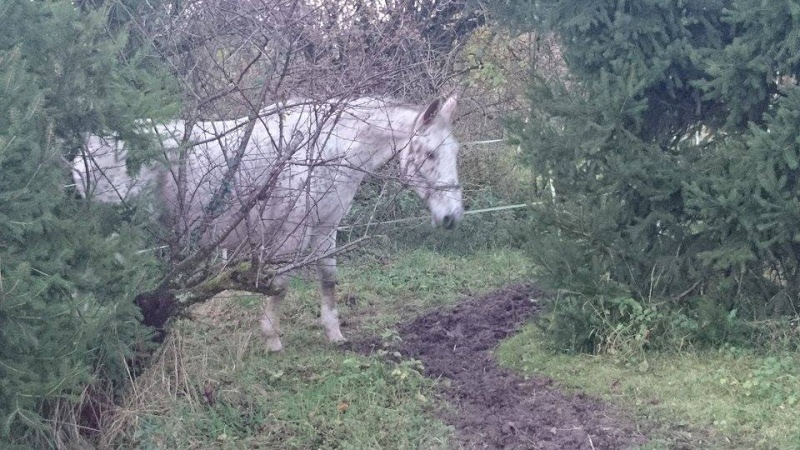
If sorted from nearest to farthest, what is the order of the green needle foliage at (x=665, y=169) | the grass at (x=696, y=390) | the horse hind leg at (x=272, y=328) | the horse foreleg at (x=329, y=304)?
1. the grass at (x=696, y=390)
2. the green needle foliage at (x=665, y=169)
3. the horse hind leg at (x=272, y=328)
4. the horse foreleg at (x=329, y=304)

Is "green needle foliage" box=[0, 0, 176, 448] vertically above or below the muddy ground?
above

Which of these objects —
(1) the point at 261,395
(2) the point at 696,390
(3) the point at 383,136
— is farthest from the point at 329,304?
(2) the point at 696,390

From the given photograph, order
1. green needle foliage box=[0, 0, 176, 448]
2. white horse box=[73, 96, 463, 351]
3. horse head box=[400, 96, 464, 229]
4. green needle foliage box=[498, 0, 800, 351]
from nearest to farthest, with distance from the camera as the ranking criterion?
green needle foliage box=[0, 0, 176, 448]
white horse box=[73, 96, 463, 351]
green needle foliage box=[498, 0, 800, 351]
horse head box=[400, 96, 464, 229]

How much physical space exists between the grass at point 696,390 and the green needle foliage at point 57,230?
2.83m

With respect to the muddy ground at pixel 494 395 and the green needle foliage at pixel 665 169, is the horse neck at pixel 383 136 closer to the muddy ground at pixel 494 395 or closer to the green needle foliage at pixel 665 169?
the green needle foliage at pixel 665 169

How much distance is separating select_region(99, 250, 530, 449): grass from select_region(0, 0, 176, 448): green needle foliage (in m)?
0.32

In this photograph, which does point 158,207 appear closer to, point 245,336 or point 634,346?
point 245,336

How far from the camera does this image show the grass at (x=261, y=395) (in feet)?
16.0

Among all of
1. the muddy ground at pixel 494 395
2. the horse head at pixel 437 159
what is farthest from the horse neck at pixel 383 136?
the muddy ground at pixel 494 395

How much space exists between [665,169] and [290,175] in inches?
101

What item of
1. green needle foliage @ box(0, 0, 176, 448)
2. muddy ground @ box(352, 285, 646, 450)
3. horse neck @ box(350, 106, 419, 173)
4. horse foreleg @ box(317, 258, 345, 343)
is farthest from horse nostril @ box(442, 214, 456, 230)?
green needle foliage @ box(0, 0, 176, 448)

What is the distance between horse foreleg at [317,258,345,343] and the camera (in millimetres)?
6887

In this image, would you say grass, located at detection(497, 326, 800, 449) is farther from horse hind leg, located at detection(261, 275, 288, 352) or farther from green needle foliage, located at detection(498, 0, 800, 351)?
horse hind leg, located at detection(261, 275, 288, 352)

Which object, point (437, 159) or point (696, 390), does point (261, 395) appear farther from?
point (696, 390)
